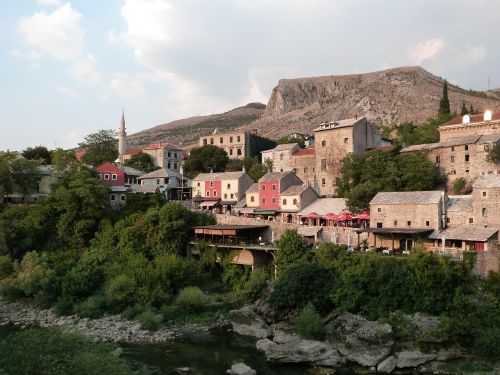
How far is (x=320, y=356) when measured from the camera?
26656 mm

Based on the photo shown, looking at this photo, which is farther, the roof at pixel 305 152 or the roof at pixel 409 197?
the roof at pixel 305 152

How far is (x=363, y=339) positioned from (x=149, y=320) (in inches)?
594

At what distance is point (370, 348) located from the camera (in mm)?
26453

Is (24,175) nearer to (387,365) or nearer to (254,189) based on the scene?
(254,189)

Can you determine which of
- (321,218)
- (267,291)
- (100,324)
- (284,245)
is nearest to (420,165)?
(321,218)

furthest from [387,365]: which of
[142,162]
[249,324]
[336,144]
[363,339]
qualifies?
[142,162]

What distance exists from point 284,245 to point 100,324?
51.4 feet

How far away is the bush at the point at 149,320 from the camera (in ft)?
106

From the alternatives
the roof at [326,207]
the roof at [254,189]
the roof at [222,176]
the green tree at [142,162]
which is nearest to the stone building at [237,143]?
the green tree at [142,162]

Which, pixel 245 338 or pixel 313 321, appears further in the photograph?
pixel 245 338

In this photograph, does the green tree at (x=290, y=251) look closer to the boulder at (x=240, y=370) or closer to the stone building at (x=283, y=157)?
the boulder at (x=240, y=370)

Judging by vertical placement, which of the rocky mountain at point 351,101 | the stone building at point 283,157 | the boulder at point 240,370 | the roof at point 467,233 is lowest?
the boulder at point 240,370

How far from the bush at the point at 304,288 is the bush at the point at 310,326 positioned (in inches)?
78.0

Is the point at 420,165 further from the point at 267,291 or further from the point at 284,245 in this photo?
the point at 267,291
